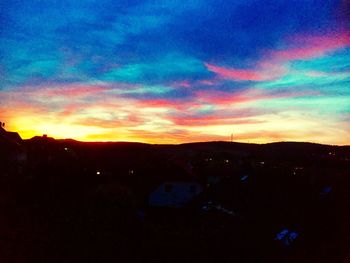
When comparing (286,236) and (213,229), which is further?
(213,229)

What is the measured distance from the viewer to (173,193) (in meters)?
41.5

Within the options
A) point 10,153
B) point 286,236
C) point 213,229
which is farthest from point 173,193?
point 286,236

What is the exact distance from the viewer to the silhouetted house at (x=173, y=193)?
4062 cm

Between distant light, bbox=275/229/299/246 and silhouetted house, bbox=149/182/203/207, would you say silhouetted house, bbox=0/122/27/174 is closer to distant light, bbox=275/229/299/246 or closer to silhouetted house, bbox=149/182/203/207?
silhouetted house, bbox=149/182/203/207

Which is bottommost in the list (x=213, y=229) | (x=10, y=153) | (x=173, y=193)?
(x=173, y=193)

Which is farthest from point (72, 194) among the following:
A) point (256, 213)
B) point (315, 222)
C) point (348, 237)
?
point (348, 237)

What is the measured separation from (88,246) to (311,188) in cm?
1264

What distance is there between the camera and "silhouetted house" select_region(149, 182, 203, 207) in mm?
40625

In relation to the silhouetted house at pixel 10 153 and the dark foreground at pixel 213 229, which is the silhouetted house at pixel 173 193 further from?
the dark foreground at pixel 213 229

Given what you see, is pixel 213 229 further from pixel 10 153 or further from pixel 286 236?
pixel 10 153

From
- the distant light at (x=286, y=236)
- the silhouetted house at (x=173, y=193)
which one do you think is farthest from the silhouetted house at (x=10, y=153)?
the distant light at (x=286, y=236)

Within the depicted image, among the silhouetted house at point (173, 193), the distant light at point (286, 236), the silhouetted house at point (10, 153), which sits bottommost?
the silhouetted house at point (173, 193)

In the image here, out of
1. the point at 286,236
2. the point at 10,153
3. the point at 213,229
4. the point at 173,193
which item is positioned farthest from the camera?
the point at 10,153

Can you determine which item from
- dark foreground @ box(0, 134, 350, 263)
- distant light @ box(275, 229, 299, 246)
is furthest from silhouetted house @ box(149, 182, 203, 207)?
distant light @ box(275, 229, 299, 246)
